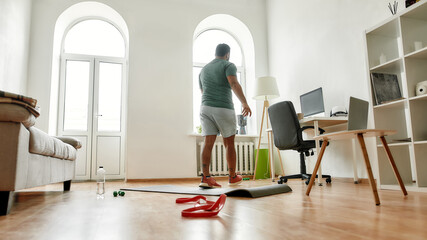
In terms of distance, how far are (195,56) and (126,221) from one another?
4777 millimetres

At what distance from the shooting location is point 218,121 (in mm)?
3053

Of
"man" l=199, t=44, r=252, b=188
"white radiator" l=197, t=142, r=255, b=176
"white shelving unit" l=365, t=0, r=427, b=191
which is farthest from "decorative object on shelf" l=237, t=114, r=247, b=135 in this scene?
"white shelving unit" l=365, t=0, r=427, b=191

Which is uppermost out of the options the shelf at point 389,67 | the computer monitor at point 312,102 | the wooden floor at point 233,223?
the shelf at point 389,67

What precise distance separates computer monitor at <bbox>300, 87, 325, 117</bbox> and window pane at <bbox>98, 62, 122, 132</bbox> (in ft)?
9.87

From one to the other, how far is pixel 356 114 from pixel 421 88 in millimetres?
754

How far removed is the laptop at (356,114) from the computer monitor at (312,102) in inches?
58.4

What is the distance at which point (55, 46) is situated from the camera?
4.89m

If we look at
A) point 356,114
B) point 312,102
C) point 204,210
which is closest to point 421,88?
point 356,114

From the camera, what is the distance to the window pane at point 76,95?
5.09 m

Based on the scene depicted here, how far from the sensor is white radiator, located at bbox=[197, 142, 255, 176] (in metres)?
5.11

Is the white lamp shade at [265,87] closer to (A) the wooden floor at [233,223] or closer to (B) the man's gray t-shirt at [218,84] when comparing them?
(B) the man's gray t-shirt at [218,84]

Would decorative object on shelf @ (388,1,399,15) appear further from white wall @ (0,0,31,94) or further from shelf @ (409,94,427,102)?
white wall @ (0,0,31,94)

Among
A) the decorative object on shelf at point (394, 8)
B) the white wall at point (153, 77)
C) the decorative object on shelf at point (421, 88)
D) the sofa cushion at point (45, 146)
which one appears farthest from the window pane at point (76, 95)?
the decorative object on shelf at point (421, 88)

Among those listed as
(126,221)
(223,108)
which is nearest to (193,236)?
(126,221)
